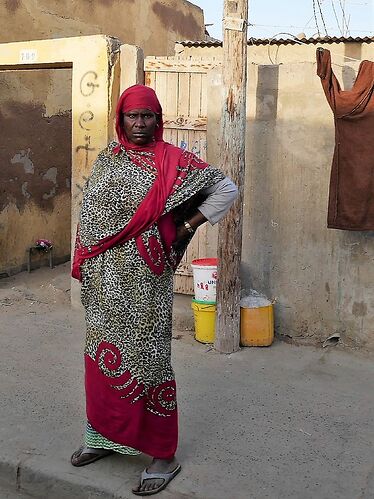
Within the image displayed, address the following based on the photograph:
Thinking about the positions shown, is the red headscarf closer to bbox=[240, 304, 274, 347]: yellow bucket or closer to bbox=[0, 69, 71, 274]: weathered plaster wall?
bbox=[240, 304, 274, 347]: yellow bucket

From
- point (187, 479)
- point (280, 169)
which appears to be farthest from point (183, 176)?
point (280, 169)

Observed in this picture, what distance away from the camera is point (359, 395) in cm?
425

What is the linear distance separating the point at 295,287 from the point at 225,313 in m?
0.68

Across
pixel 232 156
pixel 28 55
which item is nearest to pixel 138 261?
pixel 232 156

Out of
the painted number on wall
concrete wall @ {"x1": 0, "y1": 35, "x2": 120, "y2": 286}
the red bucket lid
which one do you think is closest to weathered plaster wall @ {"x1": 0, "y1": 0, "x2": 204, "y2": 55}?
concrete wall @ {"x1": 0, "y1": 35, "x2": 120, "y2": 286}

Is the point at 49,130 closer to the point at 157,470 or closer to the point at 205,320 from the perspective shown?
the point at 205,320

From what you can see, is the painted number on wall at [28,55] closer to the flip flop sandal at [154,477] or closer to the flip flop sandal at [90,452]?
the flip flop sandal at [90,452]

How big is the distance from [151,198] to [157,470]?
1297 mm

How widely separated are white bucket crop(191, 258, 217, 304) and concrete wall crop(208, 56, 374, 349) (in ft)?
1.25

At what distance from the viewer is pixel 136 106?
9.30 ft

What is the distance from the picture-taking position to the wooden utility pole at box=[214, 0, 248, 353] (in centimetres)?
480

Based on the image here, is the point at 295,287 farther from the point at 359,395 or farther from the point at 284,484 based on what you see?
the point at 284,484

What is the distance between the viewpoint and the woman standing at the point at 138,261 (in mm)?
2830

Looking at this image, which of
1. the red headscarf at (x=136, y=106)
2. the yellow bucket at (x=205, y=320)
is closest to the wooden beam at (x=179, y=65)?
the yellow bucket at (x=205, y=320)
